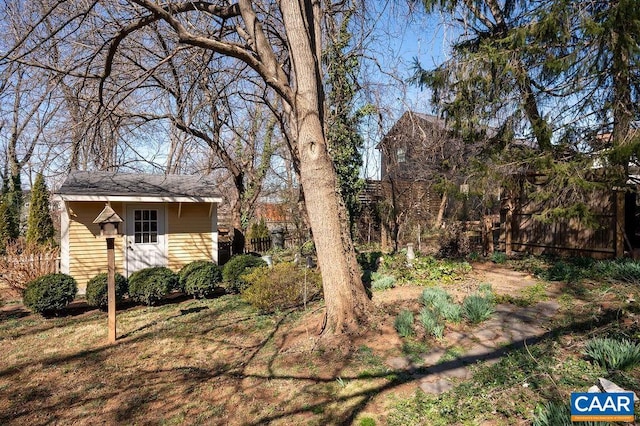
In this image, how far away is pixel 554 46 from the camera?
244 inches

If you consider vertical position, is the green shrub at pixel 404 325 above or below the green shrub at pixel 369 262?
below

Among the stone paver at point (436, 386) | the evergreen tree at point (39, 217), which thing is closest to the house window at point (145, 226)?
the evergreen tree at point (39, 217)

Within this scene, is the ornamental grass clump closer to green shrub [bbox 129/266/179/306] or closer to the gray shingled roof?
green shrub [bbox 129/266/179/306]

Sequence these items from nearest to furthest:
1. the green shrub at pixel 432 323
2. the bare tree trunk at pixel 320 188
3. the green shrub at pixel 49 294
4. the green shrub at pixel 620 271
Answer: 1. the green shrub at pixel 432 323
2. the bare tree trunk at pixel 320 188
3. the green shrub at pixel 620 271
4. the green shrub at pixel 49 294

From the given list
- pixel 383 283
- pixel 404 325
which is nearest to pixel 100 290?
pixel 383 283

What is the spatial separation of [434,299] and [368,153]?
679cm

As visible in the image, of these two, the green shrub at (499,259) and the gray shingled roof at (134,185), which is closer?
the green shrub at (499,259)

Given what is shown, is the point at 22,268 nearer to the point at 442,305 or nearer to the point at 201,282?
the point at 201,282

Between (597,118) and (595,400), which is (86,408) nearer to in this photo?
(595,400)

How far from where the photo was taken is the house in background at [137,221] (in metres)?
9.18

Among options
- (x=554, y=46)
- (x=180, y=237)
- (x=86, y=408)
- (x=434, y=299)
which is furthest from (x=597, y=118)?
(x=180, y=237)

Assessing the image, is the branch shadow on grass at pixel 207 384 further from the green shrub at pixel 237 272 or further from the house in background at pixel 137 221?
the house in background at pixel 137 221

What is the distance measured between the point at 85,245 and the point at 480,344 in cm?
959

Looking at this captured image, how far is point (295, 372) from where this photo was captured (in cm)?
398
